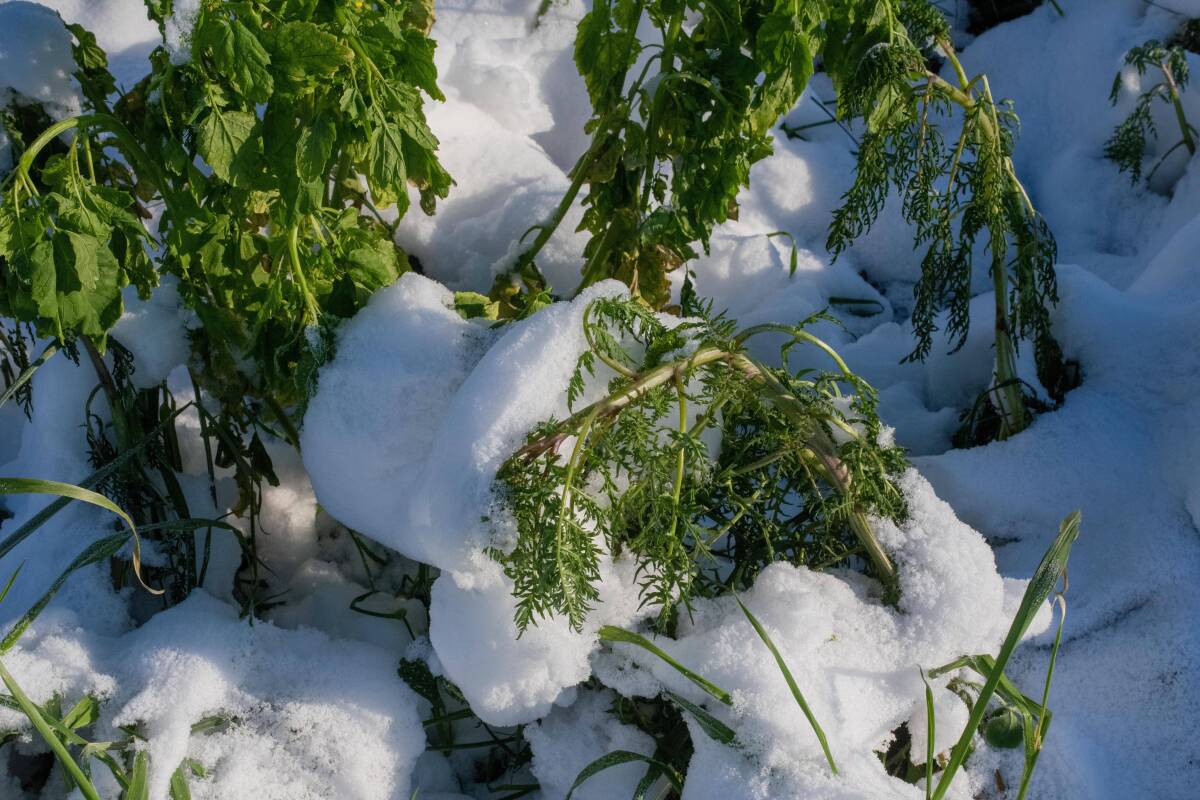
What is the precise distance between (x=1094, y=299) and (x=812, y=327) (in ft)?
1.79

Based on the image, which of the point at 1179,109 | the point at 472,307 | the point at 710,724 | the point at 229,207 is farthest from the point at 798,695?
the point at 1179,109

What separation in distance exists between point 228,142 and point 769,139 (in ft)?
2.80

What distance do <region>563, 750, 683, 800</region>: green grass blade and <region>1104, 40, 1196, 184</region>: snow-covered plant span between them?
1.76 m

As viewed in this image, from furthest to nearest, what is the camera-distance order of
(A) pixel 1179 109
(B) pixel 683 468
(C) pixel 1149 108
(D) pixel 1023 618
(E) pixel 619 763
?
(C) pixel 1149 108 < (A) pixel 1179 109 < (E) pixel 619 763 < (B) pixel 683 468 < (D) pixel 1023 618

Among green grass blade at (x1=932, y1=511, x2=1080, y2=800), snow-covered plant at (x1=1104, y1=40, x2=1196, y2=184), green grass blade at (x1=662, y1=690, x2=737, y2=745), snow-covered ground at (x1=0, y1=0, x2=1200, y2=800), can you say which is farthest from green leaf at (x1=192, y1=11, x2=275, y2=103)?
snow-covered plant at (x1=1104, y1=40, x2=1196, y2=184)

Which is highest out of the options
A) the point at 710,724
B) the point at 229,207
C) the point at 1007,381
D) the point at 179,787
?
the point at 229,207

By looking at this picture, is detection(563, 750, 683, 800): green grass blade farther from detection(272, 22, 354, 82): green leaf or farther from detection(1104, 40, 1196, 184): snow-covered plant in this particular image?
detection(1104, 40, 1196, 184): snow-covered plant

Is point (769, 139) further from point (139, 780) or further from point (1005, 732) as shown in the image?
point (139, 780)

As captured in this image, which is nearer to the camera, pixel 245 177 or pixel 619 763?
pixel 245 177

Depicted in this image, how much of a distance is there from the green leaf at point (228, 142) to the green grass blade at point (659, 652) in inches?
28.3

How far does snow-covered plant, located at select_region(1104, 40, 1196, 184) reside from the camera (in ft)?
7.41

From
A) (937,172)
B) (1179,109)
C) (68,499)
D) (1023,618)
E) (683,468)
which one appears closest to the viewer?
(1023,618)

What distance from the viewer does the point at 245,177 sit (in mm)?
1258

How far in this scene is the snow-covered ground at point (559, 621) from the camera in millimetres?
1299
